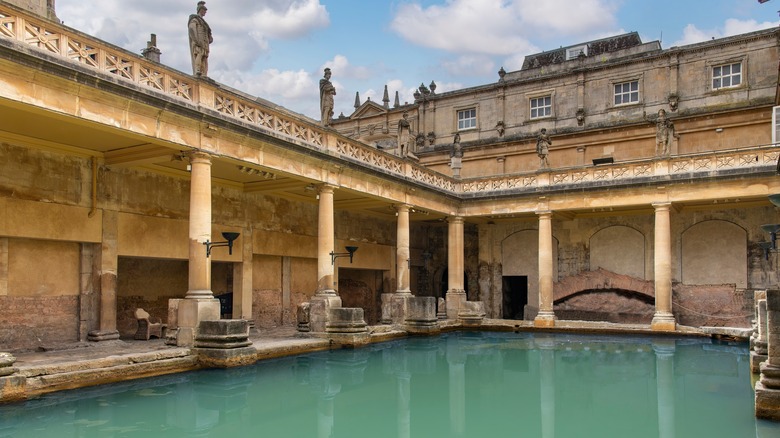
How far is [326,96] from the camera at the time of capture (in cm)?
1770

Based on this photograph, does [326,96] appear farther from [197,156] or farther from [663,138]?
[663,138]

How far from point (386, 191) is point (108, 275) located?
885 cm

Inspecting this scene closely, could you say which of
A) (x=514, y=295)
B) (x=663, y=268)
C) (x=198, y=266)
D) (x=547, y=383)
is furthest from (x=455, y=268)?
(x=198, y=266)

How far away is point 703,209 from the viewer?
23875 mm

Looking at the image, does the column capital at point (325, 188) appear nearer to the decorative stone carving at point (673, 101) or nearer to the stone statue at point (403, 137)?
the stone statue at point (403, 137)

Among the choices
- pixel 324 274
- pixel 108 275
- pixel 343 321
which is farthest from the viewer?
pixel 324 274

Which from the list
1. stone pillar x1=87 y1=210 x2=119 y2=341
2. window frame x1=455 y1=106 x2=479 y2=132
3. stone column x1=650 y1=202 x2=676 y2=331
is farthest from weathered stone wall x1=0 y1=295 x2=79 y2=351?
window frame x1=455 y1=106 x2=479 y2=132

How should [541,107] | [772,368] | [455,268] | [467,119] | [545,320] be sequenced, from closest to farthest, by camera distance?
[772,368] < [545,320] < [455,268] < [541,107] < [467,119]

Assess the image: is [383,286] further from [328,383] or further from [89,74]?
[89,74]

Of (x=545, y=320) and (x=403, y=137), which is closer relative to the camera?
(x=403, y=137)

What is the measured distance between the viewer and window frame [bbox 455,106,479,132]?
101 feet

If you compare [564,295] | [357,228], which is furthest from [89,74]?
[564,295]

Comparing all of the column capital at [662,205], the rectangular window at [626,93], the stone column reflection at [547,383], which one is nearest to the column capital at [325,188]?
the stone column reflection at [547,383]

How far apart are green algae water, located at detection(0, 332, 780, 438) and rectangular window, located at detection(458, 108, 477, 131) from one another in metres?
17.3
